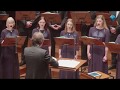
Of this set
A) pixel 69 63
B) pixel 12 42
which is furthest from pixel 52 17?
pixel 69 63

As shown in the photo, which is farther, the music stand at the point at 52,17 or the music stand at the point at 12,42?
the music stand at the point at 52,17

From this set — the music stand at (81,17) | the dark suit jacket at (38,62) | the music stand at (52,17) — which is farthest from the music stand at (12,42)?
the music stand at (81,17)

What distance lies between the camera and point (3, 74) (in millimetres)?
6000

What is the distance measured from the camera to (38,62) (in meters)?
4.33

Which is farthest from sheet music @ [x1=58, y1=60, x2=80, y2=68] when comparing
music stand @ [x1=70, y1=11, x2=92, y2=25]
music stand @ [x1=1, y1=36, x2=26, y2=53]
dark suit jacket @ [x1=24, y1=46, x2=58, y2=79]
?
music stand @ [x1=70, y1=11, x2=92, y2=25]

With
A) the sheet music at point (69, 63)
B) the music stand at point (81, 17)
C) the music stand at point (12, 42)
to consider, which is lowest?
the sheet music at point (69, 63)

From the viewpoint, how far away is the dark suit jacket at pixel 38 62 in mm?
4312

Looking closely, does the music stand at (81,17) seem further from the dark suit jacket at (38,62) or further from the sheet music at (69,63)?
the dark suit jacket at (38,62)

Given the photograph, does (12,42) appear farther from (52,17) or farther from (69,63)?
(52,17)
